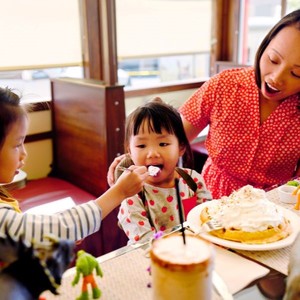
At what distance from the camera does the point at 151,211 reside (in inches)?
51.6

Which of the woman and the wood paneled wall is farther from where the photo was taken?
the wood paneled wall

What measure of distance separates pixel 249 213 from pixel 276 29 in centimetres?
87

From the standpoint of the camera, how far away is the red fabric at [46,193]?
2.34 meters

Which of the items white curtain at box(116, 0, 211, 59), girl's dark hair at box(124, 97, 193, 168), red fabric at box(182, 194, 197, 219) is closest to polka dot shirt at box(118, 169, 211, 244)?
red fabric at box(182, 194, 197, 219)

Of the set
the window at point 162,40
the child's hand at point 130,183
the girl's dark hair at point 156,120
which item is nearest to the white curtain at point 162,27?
the window at point 162,40

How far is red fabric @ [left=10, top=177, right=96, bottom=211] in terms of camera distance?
7.68 ft

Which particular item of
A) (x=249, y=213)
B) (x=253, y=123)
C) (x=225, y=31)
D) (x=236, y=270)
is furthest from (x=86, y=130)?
(x=225, y=31)

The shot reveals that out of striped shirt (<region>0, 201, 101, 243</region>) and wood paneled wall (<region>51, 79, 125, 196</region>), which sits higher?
striped shirt (<region>0, 201, 101, 243</region>)

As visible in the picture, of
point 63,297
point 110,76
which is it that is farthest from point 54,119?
point 63,297

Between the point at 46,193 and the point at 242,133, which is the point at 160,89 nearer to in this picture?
the point at 46,193

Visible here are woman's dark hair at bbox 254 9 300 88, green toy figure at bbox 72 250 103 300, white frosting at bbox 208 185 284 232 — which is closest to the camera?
green toy figure at bbox 72 250 103 300

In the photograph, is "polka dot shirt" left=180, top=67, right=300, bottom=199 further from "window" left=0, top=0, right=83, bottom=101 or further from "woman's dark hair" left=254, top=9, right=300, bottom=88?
"window" left=0, top=0, right=83, bottom=101

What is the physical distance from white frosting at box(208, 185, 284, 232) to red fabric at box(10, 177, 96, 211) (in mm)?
1505

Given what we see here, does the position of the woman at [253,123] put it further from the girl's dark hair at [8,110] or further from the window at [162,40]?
the window at [162,40]
